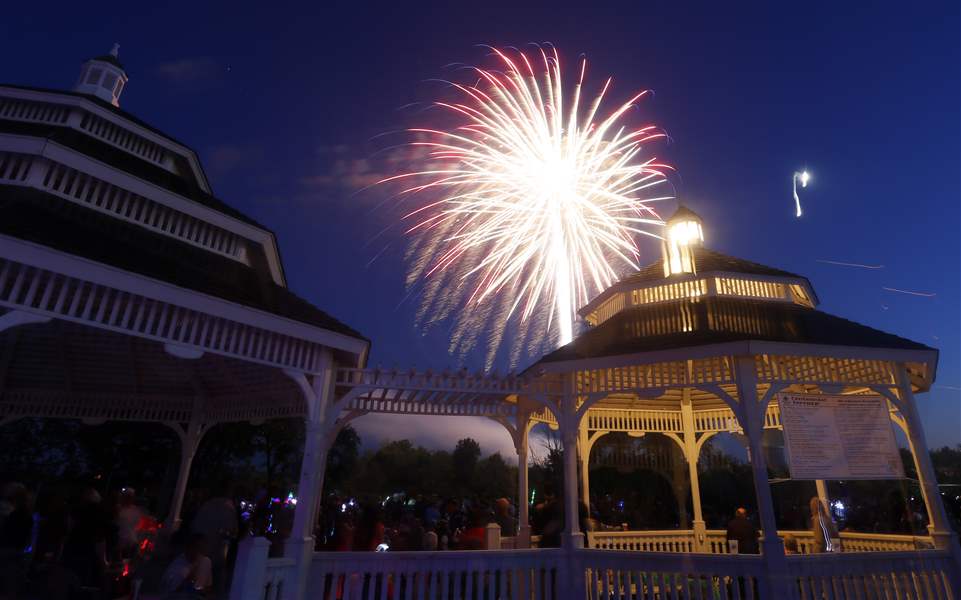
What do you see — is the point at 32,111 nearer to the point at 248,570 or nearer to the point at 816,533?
the point at 248,570

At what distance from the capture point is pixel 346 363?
10328 mm

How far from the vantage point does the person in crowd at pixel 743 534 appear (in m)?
10.4

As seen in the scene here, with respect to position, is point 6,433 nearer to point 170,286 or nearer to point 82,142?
point 82,142

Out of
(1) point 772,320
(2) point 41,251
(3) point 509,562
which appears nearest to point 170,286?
(2) point 41,251

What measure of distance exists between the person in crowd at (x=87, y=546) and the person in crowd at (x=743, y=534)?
37.4ft

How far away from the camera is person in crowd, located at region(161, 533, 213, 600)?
589 cm

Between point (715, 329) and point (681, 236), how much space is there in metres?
4.90

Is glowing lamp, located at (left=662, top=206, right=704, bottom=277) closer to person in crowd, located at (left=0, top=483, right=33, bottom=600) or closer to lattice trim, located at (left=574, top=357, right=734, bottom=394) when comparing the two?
lattice trim, located at (left=574, top=357, right=734, bottom=394)

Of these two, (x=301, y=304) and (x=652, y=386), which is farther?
(x=301, y=304)

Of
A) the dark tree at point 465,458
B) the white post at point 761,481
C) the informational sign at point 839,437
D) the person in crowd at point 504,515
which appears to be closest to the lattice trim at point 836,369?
the informational sign at point 839,437

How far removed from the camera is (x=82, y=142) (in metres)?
11.6

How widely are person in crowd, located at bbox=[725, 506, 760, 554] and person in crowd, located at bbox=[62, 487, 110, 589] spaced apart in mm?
11403

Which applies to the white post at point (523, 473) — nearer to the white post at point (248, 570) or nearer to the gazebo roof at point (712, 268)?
the gazebo roof at point (712, 268)

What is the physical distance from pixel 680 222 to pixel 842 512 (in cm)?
3952
